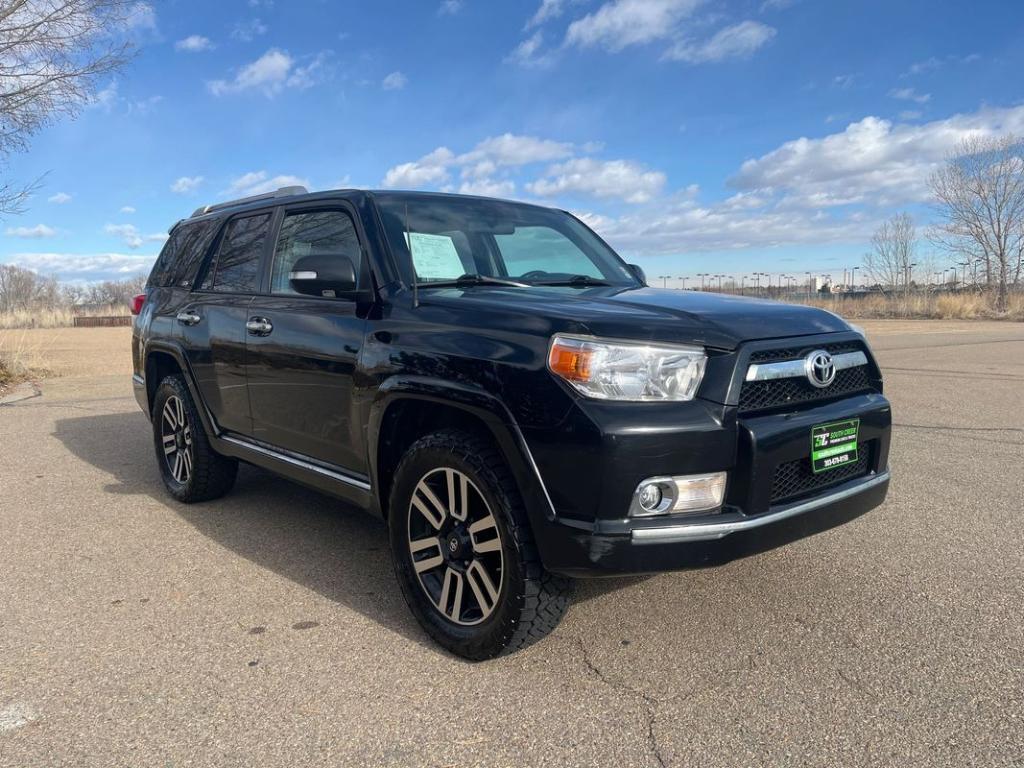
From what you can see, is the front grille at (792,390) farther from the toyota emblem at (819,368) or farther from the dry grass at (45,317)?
the dry grass at (45,317)

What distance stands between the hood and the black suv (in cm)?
1

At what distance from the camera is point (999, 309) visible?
35594 mm

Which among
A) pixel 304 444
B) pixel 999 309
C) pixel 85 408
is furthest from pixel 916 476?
pixel 999 309

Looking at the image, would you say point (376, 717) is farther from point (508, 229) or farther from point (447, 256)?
point (508, 229)

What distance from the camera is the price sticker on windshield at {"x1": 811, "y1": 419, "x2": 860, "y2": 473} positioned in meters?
2.89

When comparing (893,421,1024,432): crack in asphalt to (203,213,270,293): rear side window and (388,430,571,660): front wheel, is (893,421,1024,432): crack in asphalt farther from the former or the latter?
(203,213,270,293): rear side window

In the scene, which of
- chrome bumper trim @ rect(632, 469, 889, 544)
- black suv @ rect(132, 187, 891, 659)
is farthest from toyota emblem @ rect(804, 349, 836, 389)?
chrome bumper trim @ rect(632, 469, 889, 544)

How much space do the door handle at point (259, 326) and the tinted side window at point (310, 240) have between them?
179 mm

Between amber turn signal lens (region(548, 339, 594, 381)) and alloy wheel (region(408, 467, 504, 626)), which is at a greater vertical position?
amber turn signal lens (region(548, 339, 594, 381))

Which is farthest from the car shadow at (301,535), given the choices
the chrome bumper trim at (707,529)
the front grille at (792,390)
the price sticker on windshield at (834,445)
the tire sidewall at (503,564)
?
the front grille at (792,390)

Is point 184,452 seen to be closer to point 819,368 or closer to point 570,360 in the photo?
point 570,360

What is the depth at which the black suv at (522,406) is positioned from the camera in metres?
2.62

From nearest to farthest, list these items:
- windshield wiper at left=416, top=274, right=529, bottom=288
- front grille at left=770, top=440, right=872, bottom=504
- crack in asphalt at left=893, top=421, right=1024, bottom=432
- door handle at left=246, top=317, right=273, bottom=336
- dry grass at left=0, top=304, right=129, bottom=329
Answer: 1. front grille at left=770, top=440, right=872, bottom=504
2. windshield wiper at left=416, top=274, right=529, bottom=288
3. door handle at left=246, top=317, right=273, bottom=336
4. crack in asphalt at left=893, top=421, right=1024, bottom=432
5. dry grass at left=0, top=304, right=129, bottom=329

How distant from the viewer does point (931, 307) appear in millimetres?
35625
